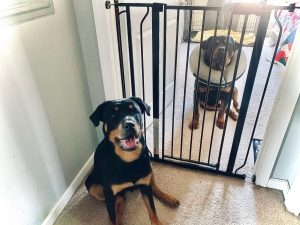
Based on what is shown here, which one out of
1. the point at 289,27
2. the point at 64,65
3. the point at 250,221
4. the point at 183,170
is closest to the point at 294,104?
the point at 250,221

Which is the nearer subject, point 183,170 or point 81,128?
point 81,128

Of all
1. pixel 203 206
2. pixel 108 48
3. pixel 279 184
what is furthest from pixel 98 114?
pixel 279 184

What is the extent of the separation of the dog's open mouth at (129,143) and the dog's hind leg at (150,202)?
0.82ft

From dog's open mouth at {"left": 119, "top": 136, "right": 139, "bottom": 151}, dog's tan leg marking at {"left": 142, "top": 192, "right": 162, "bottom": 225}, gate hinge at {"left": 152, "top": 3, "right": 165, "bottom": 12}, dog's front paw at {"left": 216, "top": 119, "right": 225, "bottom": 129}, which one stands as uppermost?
Result: gate hinge at {"left": 152, "top": 3, "right": 165, "bottom": 12}

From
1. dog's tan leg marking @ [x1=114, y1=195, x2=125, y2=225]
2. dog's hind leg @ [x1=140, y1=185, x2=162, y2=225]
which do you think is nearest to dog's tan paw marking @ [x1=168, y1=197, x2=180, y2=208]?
dog's hind leg @ [x1=140, y1=185, x2=162, y2=225]

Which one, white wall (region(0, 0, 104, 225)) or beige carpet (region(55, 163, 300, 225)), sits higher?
white wall (region(0, 0, 104, 225))

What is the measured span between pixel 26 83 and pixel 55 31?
302 mm

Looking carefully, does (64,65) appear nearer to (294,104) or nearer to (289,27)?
(294,104)

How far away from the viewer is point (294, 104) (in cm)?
118

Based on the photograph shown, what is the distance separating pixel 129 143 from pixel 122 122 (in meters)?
0.11

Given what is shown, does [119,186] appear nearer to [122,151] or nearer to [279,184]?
[122,151]

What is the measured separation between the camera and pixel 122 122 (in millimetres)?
Result: 975

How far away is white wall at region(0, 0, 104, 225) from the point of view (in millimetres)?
970

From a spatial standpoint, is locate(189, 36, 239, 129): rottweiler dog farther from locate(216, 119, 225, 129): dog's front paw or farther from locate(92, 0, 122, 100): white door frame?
locate(92, 0, 122, 100): white door frame
